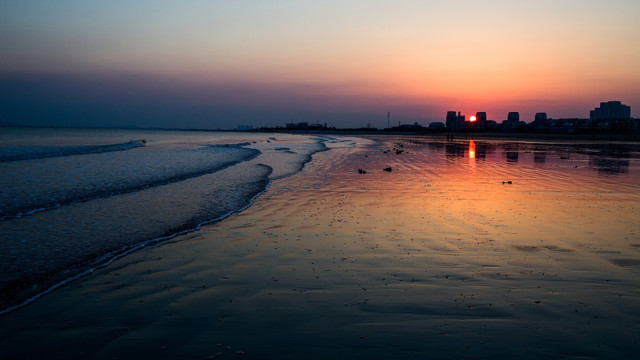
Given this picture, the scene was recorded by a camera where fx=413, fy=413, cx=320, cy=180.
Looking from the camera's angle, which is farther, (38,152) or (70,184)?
(38,152)

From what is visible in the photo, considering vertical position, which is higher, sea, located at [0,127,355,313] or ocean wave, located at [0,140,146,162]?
ocean wave, located at [0,140,146,162]

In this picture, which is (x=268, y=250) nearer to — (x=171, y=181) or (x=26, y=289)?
(x=26, y=289)

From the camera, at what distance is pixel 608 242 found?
29.1 ft

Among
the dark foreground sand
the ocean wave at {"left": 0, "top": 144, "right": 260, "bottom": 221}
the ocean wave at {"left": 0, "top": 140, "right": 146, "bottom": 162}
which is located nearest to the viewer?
the dark foreground sand

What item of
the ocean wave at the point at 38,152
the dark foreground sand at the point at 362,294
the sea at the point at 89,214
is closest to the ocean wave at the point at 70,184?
the sea at the point at 89,214

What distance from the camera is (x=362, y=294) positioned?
6082mm

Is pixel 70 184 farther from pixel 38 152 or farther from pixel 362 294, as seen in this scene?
pixel 38 152

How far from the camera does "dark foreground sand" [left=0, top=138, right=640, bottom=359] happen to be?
4.60 metres

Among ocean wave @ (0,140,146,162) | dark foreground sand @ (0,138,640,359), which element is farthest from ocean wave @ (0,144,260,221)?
ocean wave @ (0,140,146,162)

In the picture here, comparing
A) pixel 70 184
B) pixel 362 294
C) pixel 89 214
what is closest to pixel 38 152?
pixel 70 184

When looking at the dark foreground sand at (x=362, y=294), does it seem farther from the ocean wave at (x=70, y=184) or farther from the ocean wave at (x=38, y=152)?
the ocean wave at (x=38, y=152)

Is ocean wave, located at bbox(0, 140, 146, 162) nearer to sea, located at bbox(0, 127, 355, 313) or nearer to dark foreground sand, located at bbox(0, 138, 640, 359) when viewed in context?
sea, located at bbox(0, 127, 355, 313)

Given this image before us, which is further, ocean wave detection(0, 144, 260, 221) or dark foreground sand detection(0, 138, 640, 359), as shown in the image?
ocean wave detection(0, 144, 260, 221)

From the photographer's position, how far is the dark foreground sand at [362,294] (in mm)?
4598
